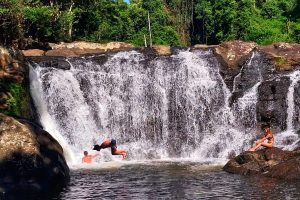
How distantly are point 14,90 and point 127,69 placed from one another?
27.2ft

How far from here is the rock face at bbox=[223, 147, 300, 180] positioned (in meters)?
16.5

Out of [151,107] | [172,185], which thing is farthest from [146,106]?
[172,185]

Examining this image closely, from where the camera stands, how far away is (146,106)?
89.7 ft

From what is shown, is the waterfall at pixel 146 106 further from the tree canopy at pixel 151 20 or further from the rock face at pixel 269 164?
the tree canopy at pixel 151 20

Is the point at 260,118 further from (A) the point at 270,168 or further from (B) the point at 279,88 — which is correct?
(A) the point at 270,168

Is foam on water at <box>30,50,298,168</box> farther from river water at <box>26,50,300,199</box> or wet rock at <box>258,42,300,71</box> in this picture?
wet rock at <box>258,42,300,71</box>

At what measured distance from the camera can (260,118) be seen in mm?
26734

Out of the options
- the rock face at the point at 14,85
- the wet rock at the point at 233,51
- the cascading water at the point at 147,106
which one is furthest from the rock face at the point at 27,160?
the wet rock at the point at 233,51

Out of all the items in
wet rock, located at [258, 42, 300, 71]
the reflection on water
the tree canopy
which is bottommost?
the reflection on water

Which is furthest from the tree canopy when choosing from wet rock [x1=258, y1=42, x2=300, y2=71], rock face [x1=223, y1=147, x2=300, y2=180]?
rock face [x1=223, y1=147, x2=300, y2=180]

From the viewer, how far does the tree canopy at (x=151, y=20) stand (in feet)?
132

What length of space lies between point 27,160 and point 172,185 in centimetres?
457

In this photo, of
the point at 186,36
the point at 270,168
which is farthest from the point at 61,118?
the point at 186,36

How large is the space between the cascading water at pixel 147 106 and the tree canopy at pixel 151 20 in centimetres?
1026
